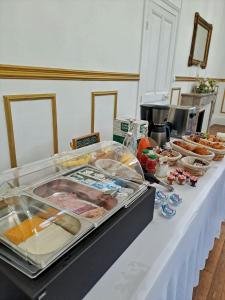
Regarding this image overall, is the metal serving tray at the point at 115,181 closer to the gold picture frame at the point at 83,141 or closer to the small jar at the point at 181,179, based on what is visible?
the gold picture frame at the point at 83,141

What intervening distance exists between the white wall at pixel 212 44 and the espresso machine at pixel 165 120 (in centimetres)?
137

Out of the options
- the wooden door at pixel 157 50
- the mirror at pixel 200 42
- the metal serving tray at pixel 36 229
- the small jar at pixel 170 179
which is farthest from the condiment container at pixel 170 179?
the mirror at pixel 200 42

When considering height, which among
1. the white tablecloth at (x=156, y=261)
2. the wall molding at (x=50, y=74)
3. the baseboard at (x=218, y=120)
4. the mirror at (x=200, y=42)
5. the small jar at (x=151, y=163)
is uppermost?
the mirror at (x=200, y=42)

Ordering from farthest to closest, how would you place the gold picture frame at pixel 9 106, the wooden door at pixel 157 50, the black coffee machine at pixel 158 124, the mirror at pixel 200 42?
the mirror at pixel 200 42, the wooden door at pixel 157 50, the black coffee machine at pixel 158 124, the gold picture frame at pixel 9 106

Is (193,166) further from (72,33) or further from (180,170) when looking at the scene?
(72,33)

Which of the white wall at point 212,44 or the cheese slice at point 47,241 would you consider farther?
the white wall at point 212,44

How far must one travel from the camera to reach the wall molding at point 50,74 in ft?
3.14

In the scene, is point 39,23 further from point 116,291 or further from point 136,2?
point 116,291

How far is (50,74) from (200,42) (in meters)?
2.80

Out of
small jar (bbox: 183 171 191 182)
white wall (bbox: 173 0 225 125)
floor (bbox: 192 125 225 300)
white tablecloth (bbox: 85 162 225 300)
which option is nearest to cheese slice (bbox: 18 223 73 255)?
white tablecloth (bbox: 85 162 225 300)

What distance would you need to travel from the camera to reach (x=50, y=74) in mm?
1139

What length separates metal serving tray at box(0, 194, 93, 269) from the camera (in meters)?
0.40

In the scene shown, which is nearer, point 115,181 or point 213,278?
point 115,181

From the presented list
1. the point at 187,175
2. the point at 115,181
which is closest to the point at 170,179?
the point at 187,175
